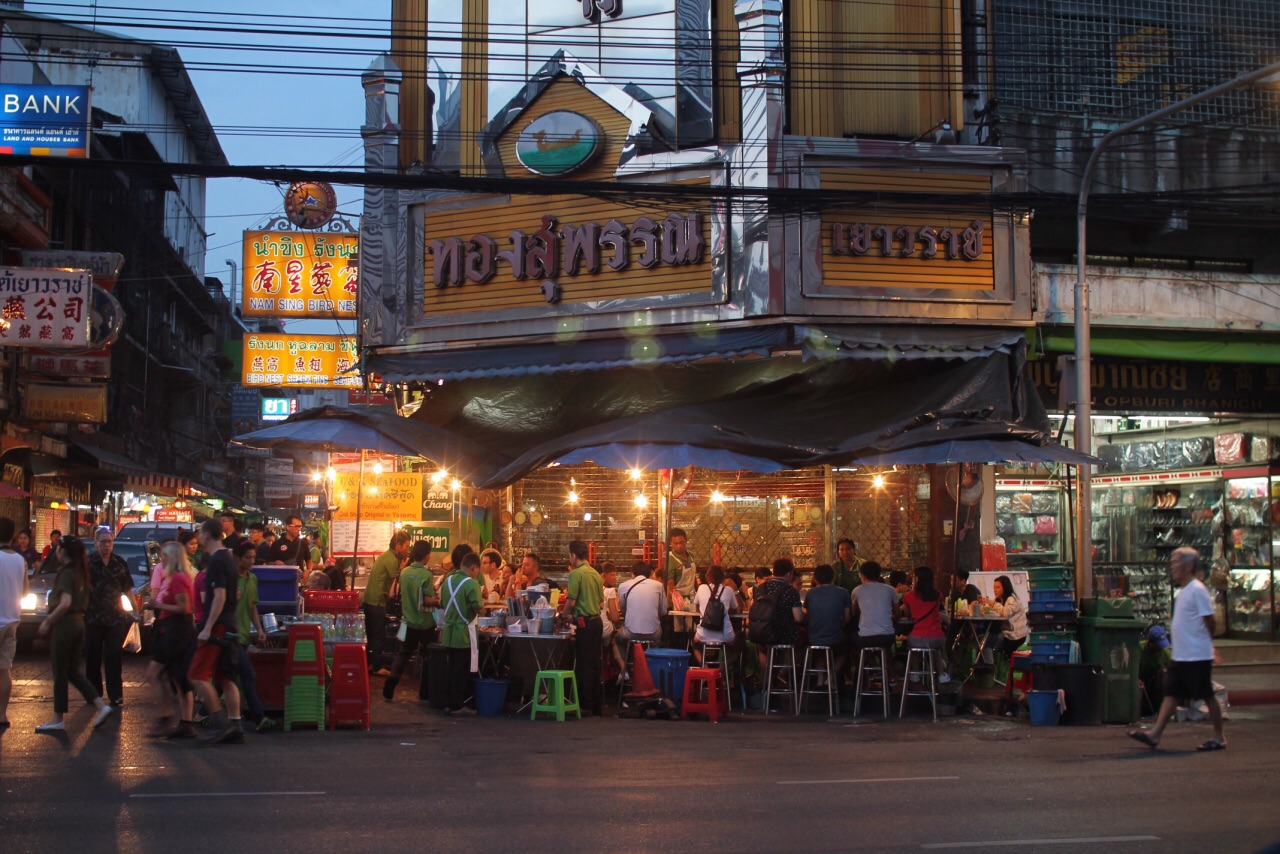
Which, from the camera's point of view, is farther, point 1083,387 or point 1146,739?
point 1083,387

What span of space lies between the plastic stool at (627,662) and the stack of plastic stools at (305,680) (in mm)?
4170

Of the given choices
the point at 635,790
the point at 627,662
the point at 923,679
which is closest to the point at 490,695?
the point at 627,662

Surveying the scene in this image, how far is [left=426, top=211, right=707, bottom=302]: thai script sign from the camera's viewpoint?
1803cm

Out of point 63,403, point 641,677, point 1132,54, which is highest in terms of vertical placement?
point 1132,54

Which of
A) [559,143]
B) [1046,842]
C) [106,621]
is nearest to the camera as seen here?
[1046,842]

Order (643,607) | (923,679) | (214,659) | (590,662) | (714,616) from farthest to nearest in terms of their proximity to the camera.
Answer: (643,607), (714,616), (923,679), (590,662), (214,659)

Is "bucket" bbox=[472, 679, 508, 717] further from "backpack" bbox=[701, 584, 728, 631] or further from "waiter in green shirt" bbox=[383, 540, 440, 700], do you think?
"backpack" bbox=[701, 584, 728, 631]

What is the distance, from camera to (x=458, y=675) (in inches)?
597

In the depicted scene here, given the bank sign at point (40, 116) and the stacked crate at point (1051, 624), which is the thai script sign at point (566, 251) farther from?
the bank sign at point (40, 116)

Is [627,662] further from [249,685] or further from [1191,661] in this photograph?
[1191,661]

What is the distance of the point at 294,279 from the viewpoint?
878 inches

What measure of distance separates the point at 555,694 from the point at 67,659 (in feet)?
16.5

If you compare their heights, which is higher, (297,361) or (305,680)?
(297,361)

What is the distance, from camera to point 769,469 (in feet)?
50.6
